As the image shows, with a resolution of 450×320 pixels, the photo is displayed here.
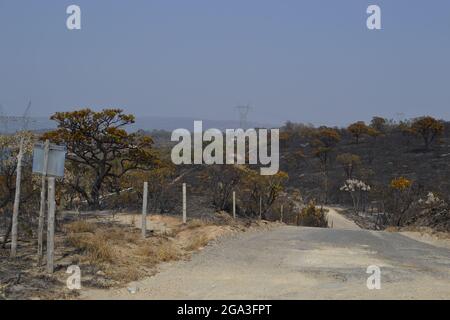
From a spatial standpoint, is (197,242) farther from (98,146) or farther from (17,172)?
(98,146)

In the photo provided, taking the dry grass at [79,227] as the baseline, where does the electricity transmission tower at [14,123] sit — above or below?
above

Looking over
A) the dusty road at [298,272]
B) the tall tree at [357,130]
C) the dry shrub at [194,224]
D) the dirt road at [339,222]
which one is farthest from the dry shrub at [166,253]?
the tall tree at [357,130]

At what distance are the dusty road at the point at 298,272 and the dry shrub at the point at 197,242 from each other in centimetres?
27

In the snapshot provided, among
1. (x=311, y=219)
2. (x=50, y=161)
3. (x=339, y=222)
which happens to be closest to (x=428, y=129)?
(x=339, y=222)

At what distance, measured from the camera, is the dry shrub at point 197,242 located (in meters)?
15.5

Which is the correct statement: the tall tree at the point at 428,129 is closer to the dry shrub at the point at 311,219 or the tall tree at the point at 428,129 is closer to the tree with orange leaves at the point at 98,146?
the dry shrub at the point at 311,219

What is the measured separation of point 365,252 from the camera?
15664 mm

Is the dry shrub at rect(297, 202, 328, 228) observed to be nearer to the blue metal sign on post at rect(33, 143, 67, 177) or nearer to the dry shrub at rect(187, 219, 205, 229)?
the dry shrub at rect(187, 219, 205, 229)

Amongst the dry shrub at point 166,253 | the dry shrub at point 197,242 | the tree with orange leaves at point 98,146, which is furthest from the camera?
the tree with orange leaves at point 98,146

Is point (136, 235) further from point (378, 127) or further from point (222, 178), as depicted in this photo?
point (378, 127)

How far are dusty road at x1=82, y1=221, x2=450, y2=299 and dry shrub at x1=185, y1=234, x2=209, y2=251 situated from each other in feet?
0.90

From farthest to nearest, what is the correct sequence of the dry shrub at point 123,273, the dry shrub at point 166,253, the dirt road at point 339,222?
the dirt road at point 339,222 → the dry shrub at point 166,253 → the dry shrub at point 123,273

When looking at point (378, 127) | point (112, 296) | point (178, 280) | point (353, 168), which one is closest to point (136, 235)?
point (178, 280)

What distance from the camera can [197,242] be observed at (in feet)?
52.6
